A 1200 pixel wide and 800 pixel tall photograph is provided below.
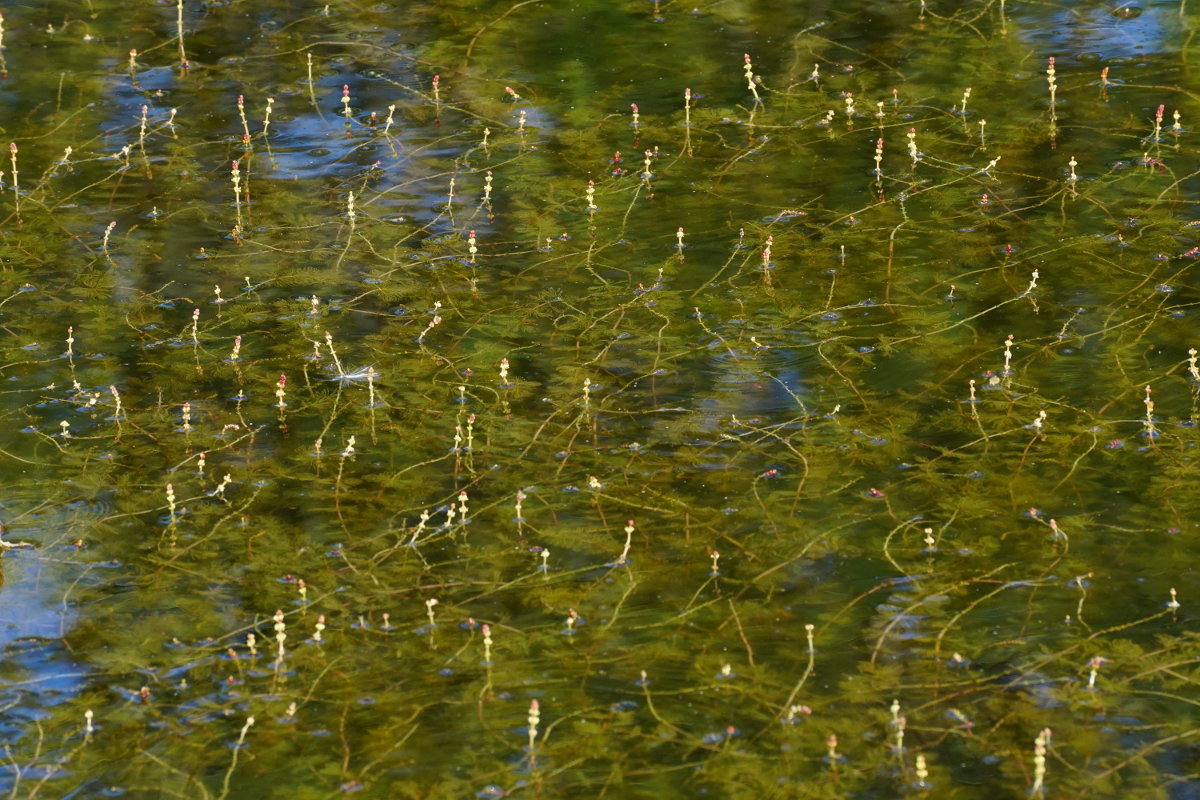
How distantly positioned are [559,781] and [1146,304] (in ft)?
12.7

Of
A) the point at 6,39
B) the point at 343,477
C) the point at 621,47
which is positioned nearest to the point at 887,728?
the point at 343,477

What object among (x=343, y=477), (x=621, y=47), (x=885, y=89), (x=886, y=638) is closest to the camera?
(x=886, y=638)

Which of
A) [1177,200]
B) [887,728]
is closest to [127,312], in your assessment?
[887,728]

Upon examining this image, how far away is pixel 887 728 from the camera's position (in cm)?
508

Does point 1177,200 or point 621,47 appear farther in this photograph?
point 621,47

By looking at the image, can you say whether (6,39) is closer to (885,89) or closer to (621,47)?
(621,47)

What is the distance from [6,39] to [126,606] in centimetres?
652

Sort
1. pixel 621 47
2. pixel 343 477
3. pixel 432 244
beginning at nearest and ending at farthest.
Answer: pixel 343 477
pixel 432 244
pixel 621 47

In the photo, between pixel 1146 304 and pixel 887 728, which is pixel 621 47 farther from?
pixel 887 728

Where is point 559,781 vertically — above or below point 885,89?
below

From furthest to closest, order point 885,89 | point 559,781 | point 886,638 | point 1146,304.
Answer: point 885,89, point 1146,304, point 886,638, point 559,781

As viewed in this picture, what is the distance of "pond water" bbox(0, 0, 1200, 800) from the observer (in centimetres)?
519

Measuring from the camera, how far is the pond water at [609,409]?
519 centimetres

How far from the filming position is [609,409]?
22.5 feet
